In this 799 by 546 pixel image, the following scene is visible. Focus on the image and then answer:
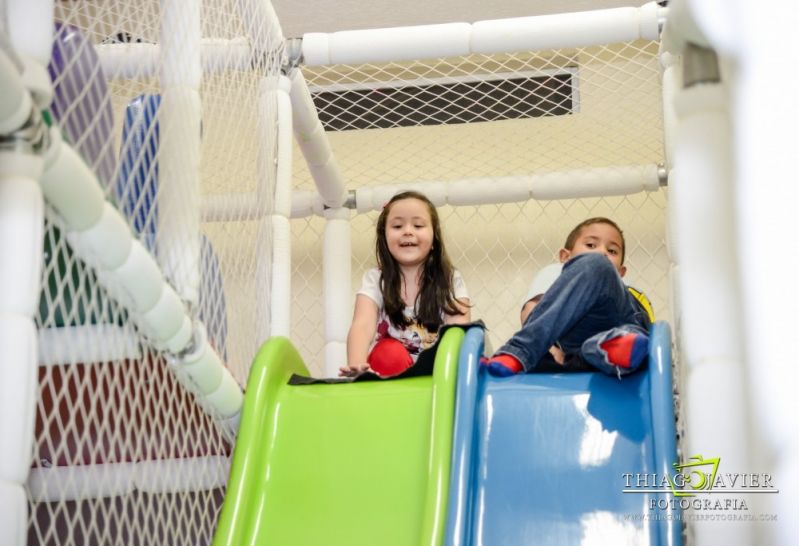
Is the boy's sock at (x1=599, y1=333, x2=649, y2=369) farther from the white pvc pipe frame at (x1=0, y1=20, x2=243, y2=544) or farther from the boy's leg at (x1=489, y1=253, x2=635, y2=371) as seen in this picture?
the white pvc pipe frame at (x1=0, y1=20, x2=243, y2=544)

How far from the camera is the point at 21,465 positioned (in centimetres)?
76

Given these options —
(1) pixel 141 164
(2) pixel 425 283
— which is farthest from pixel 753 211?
(2) pixel 425 283

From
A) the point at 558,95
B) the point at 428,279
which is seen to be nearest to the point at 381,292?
the point at 428,279

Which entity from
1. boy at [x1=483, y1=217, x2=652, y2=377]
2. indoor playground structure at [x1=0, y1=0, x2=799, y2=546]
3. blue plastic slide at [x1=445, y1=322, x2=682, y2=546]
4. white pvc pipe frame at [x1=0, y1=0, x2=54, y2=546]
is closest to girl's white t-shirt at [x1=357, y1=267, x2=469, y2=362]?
indoor playground structure at [x1=0, y1=0, x2=799, y2=546]

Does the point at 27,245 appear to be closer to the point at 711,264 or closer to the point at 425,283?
the point at 711,264

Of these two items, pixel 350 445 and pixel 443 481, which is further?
pixel 350 445

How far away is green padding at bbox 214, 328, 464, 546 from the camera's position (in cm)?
128

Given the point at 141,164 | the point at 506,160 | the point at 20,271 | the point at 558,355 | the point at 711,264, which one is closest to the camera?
the point at 711,264

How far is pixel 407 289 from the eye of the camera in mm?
2076

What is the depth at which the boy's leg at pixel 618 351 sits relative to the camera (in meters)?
1.36

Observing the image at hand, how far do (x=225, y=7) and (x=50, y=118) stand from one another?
766 mm

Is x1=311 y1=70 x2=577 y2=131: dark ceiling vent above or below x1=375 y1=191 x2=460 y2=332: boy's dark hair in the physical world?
above

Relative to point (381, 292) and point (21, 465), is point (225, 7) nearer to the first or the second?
point (381, 292)

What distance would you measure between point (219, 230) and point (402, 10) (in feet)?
4.64
